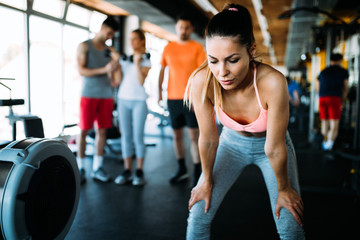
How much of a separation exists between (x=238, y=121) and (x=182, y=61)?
1.28 m

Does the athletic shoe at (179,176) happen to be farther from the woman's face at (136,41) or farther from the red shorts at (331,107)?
the red shorts at (331,107)

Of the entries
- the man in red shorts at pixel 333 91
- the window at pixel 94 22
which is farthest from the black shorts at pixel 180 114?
the window at pixel 94 22

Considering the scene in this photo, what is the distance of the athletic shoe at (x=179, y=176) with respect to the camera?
2709 mm

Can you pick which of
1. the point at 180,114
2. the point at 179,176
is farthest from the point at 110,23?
the point at 179,176

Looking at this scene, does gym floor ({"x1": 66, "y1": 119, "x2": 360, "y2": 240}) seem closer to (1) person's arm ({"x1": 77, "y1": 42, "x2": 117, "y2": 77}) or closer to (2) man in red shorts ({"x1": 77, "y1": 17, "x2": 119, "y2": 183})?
(2) man in red shorts ({"x1": 77, "y1": 17, "x2": 119, "y2": 183})

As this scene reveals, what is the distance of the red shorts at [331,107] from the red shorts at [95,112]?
2.61m

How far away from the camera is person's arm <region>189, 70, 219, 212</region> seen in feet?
3.80

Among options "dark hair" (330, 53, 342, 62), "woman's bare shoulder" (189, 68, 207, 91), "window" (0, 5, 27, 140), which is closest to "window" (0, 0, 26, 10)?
"window" (0, 5, 27, 140)

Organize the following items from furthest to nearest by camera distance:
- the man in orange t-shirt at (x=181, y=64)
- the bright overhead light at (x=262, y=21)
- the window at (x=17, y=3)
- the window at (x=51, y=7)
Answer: the bright overhead light at (x=262, y=21) → the window at (x=51, y=7) → the window at (x=17, y=3) → the man in orange t-shirt at (x=181, y=64)

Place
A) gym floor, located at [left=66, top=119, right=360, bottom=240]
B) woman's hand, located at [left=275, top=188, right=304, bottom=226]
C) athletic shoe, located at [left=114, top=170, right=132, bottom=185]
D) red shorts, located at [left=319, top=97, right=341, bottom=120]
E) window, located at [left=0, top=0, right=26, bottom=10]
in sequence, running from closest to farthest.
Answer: woman's hand, located at [left=275, top=188, right=304, bottom=226]
gym floor, located at [left=66, top=119, right=360, bottom=240]
athletic shoe, located at [left=114, top=170, right=132, bottom=185]
red shorts, located at [left=319, top=97, right=341, bottom=120]
window, located at [left=0, top=0, right=26, bottom=10]

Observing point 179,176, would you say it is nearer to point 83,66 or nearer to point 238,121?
point 83,66

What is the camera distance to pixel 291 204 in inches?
44.1

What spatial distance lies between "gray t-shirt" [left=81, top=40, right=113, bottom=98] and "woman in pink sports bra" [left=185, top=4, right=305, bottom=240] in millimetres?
1541

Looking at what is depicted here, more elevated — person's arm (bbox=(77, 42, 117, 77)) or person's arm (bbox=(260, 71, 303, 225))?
person's arm (bbox=(77, 42, 117, 77))
